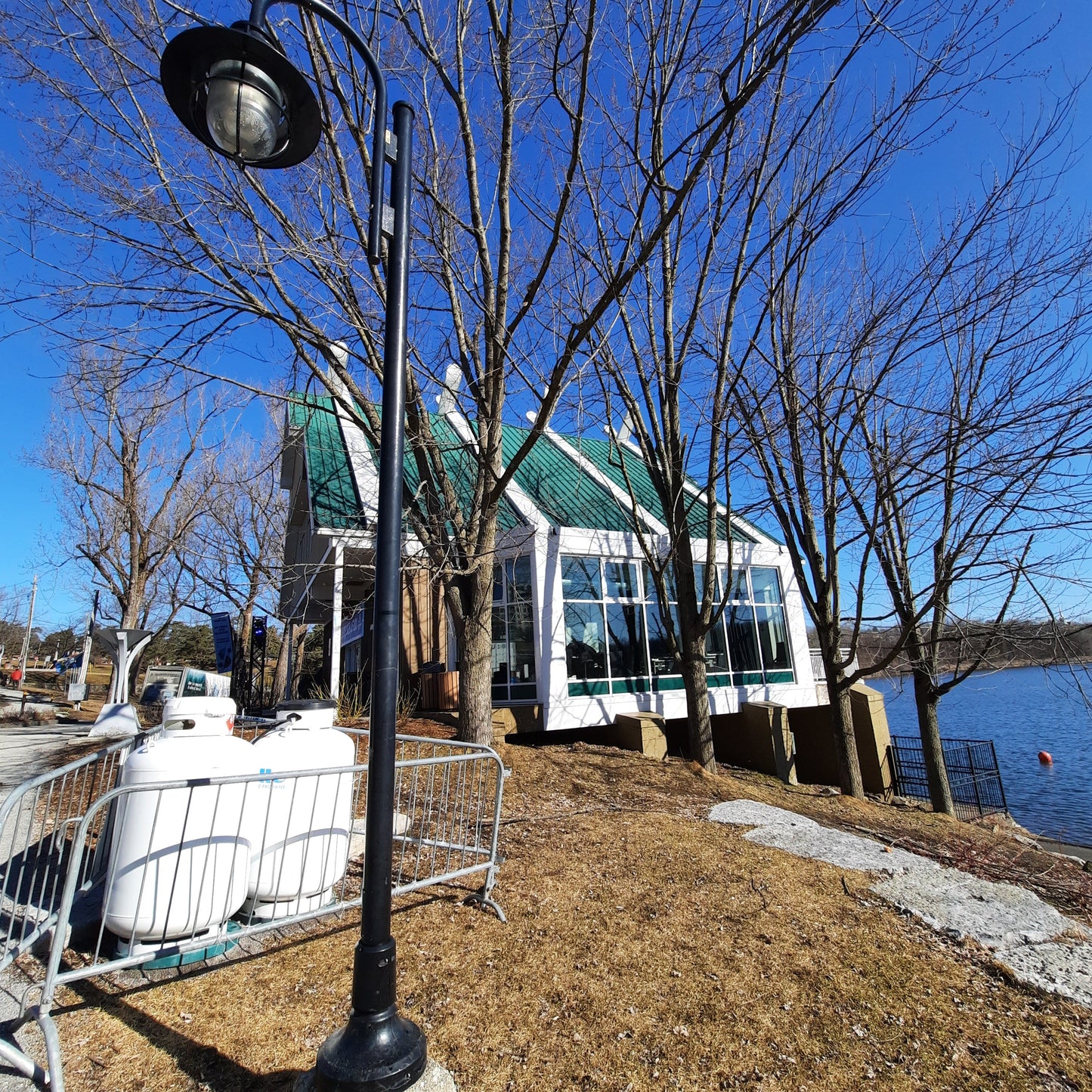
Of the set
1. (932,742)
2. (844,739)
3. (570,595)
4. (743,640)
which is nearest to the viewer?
(844,739)

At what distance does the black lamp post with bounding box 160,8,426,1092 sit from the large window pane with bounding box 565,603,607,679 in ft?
36.7

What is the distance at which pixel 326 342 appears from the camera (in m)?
8.03

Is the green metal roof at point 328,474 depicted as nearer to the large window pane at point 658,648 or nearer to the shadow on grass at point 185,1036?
the large window pane at point 658,648

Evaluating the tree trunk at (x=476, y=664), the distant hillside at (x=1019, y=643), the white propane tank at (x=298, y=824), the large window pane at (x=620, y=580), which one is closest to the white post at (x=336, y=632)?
the tree trunk at (x=476, y=664)

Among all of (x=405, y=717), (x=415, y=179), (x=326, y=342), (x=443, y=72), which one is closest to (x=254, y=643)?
(x=405, y=717)

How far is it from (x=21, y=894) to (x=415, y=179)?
8733 millimetres

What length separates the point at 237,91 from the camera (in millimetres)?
3102

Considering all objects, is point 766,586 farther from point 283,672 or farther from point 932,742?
point 283,672

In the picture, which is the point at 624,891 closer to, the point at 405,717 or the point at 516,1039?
the point at 516,1039

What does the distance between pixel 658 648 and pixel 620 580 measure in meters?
1.88

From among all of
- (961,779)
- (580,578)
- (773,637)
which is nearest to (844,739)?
(773,637)

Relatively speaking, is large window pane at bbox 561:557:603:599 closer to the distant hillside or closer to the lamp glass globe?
the distant hillside

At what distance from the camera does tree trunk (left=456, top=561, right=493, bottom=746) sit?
884 centimetres

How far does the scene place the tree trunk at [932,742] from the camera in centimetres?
1159
